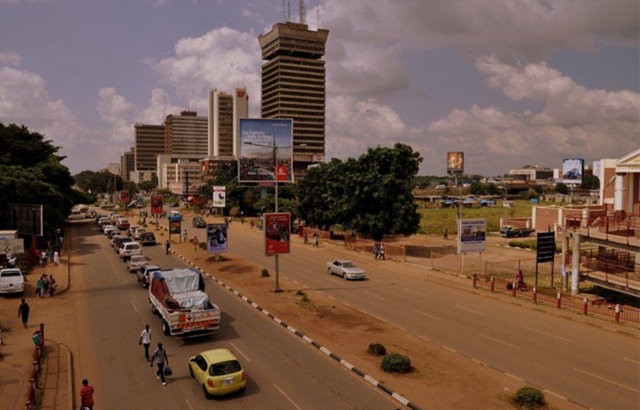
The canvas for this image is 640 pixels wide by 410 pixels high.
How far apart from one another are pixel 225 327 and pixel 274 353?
4.80m

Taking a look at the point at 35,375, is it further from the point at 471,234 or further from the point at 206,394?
the point at 471,234

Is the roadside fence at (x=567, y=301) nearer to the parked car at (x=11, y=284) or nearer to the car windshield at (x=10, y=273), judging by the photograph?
the parked car at (x=11, y=284)

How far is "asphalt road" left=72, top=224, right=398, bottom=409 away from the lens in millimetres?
16562

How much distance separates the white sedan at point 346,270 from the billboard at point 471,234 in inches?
333

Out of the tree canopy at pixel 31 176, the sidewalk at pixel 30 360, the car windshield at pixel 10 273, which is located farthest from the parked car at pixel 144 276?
the tree canopy at pixel 31 176

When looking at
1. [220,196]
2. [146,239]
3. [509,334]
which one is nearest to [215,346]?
[509,334]

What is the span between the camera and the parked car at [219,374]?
16438 millimetres

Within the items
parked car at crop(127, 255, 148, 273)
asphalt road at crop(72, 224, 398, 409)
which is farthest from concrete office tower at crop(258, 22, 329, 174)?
asphalt road at crop(72, 224, 398, 409)

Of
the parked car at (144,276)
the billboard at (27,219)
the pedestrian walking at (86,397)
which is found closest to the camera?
the pedestrian walking at (86,397)

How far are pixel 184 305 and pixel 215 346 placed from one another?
7.77 ft

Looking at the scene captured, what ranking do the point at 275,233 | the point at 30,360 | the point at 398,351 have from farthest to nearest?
the point at 275,233, the point at 398,351, the point at 30,360

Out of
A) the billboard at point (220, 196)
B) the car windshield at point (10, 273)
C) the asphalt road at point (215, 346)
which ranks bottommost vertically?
the asphalt road at point (215, 346)

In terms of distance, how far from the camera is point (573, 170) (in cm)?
8975

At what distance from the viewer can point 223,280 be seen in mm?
39031
